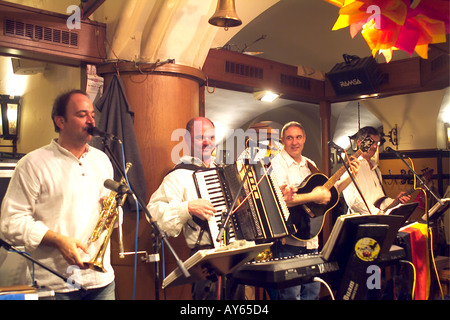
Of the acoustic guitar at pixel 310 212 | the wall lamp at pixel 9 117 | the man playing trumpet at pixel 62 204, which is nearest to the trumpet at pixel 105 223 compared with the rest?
the man playing trumpet at pixel 62 204

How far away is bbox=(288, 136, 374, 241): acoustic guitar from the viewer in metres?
3.55

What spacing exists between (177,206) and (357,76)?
353 cm

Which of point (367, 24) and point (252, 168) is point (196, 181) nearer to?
point (252, 168)

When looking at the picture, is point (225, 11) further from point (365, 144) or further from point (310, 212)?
point (365, 144)

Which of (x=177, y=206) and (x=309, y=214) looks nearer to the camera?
(x=177, y=206)

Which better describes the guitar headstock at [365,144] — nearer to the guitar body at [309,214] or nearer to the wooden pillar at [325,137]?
the guitar body at [309,214]

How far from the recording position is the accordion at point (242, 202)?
2.81 m

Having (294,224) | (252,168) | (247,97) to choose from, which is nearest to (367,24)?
(252,168)

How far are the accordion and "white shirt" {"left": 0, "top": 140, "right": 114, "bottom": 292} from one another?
0.70 m

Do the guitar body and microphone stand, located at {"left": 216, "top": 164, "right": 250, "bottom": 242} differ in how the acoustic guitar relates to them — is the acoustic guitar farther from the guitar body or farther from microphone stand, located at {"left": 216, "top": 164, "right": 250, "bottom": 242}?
microphone stand, located at {"left": 216, "top": 164, "right": 250, "bottom": 242}

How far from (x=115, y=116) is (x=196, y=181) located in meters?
1.09

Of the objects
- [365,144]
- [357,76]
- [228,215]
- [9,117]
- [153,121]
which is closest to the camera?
[228,215]

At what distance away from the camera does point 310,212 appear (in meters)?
3.63

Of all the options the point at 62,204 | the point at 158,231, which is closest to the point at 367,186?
the point at 158,231
